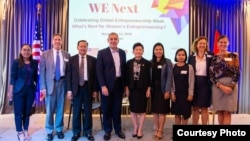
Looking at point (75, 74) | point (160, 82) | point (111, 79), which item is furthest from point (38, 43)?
point (160, 82)

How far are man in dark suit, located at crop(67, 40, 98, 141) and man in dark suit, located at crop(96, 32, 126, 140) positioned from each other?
5.8 inches

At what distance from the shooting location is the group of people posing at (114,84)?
12.9ft

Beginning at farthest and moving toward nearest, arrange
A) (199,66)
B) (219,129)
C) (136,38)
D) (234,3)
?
(234,3) < (136,38) < (199,66) < (219,129)

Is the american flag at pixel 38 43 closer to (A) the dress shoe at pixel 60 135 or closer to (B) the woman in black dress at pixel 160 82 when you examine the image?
(A) the dress shoe at pixel 60 135

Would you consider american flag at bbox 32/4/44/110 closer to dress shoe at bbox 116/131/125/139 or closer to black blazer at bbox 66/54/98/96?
black blazer at bbox 66/54/98/96

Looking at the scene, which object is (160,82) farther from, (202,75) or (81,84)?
(81,84)

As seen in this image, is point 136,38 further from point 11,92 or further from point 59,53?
point 11,92

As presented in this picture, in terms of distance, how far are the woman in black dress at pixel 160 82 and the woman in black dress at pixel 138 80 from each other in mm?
95

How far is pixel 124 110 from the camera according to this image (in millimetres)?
6023

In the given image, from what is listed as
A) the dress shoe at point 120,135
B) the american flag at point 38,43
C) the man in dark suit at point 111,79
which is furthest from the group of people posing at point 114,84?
the american flag at point 38,43

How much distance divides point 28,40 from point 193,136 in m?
5.02

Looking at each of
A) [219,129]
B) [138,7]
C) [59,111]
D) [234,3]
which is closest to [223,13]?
[234,3]

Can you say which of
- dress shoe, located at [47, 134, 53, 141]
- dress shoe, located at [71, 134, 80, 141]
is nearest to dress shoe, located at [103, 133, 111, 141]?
dress shoe, located at [71, 134, 80, 141]

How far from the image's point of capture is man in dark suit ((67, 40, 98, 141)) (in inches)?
158
